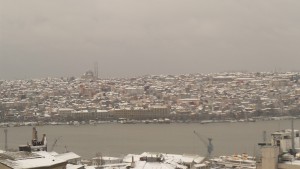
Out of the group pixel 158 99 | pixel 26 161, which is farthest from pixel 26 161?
pixel 158 99

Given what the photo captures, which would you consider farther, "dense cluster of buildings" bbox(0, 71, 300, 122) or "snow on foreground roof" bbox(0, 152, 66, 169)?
"dense cluster of buildings" bbox(0, 71, 300, 122)

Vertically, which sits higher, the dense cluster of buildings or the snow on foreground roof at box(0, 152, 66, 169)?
the dense cluster of buildings

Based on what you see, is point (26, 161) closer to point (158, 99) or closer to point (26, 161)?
point (26, 161)

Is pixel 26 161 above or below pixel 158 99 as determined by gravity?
below

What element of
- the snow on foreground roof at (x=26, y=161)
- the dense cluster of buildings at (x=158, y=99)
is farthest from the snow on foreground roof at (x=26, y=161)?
the dense cluster of buildings at (x=158, y=99)

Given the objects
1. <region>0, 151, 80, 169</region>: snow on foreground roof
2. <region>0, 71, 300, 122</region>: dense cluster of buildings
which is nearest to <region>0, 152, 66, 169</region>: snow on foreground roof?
<region>0, 151, 80, 169</region>: snow on foreground roof

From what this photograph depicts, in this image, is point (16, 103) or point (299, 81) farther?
point (299, 81)

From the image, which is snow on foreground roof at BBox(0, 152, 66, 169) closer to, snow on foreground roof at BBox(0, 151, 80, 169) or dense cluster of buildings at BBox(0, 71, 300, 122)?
snow on foreground roof at BBox(0, 151, 80, 169)

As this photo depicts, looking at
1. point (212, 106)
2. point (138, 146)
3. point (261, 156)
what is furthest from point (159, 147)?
point (212, 106)

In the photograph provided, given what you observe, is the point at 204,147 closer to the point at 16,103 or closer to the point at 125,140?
the point at 125,140
